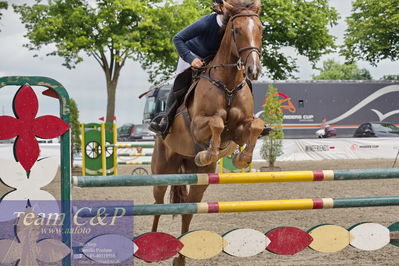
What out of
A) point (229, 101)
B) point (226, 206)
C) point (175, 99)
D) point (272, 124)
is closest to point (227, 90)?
point (229, 101)

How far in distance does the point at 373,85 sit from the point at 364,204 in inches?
915

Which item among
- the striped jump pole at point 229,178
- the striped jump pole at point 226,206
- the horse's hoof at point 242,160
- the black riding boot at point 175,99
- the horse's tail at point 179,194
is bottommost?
the horse's tail at point 179,194

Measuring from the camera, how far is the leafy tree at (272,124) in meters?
15.3

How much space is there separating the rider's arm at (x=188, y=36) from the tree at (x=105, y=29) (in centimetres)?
2032

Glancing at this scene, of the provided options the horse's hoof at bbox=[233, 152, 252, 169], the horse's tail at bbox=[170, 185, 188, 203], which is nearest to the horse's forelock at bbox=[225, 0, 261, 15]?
the horse's hoof at bbox=[233, 152, 252, 169]

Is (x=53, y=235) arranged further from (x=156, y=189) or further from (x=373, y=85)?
(x=373, y=85)

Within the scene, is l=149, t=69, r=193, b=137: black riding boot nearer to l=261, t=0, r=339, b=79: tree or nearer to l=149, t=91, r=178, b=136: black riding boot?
l=149, t=91, r=178, b=136: black riding boot

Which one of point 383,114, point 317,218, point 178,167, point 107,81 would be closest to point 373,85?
point 383,114

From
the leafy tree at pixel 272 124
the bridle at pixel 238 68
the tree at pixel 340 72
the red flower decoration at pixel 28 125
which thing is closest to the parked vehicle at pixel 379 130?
the leafy tree at pixel 272 124

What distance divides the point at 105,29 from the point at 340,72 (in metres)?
45.4

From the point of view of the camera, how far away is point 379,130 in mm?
23672

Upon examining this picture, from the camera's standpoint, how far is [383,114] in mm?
25750

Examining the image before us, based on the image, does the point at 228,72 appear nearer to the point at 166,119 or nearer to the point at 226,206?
the point at 166,119

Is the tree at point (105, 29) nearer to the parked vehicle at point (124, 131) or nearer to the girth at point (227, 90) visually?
the parked vehicle at point (124, 131)
